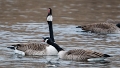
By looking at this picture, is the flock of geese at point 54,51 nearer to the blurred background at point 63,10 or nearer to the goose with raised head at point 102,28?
the goose with raised head at point 102,28

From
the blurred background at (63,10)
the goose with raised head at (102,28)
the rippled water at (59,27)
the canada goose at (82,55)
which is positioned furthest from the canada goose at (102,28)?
the canada goose at (82,55)

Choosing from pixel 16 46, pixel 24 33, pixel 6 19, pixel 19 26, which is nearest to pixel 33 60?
pixel 16 46

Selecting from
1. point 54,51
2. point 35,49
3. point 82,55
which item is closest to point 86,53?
point 82,55

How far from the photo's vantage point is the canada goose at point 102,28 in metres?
25.4

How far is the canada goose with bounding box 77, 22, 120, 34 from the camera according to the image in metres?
25.4

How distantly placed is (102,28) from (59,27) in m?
2.13

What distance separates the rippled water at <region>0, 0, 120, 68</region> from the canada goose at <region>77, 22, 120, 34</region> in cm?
46

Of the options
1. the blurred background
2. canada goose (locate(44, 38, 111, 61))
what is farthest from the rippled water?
canada goose (locate(44, 38, 111, 61))

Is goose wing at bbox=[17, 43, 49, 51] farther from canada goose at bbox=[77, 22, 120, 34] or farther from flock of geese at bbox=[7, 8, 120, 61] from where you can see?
canada goose at bbox=[77, 22, 120, 34]

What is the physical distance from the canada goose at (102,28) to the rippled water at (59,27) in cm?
46

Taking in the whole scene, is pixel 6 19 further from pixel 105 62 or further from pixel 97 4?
pixel 105 62

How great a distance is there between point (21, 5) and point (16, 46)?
14712 mm

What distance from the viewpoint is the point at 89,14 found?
30.7 metres

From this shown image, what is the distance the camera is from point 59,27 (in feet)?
85.3
